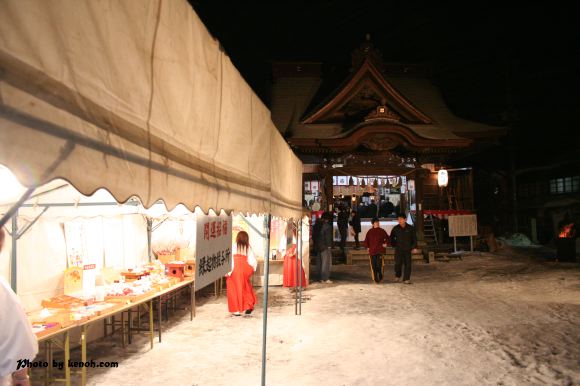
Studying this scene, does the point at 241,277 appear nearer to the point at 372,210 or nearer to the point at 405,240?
the point at 405,240

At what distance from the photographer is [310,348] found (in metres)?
6.30

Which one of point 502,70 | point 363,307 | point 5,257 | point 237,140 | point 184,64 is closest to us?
point 184,64

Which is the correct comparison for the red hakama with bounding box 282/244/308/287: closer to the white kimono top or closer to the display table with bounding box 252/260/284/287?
the display table with bounding box 252/260/284/287

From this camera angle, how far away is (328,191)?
18.5 m

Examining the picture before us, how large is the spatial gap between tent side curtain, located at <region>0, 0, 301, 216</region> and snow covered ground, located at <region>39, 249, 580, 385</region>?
3.53 metres

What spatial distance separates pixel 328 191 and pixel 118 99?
1703cm

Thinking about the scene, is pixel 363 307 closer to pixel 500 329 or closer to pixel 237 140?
pixel 500 329

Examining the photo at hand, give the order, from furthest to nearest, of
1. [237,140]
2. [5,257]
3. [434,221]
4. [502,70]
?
[502,70]
[434,221]
[5,257]
[237,140]

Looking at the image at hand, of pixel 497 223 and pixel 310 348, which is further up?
pixel 497 223

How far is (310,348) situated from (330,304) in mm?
3313

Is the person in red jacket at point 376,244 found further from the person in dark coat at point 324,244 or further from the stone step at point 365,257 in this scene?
the stone step at point 365,257

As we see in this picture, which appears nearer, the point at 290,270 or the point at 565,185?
the point at 290,270

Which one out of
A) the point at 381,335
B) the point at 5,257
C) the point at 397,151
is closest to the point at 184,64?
the point at 5,257

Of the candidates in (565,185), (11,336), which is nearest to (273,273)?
(11,336)
